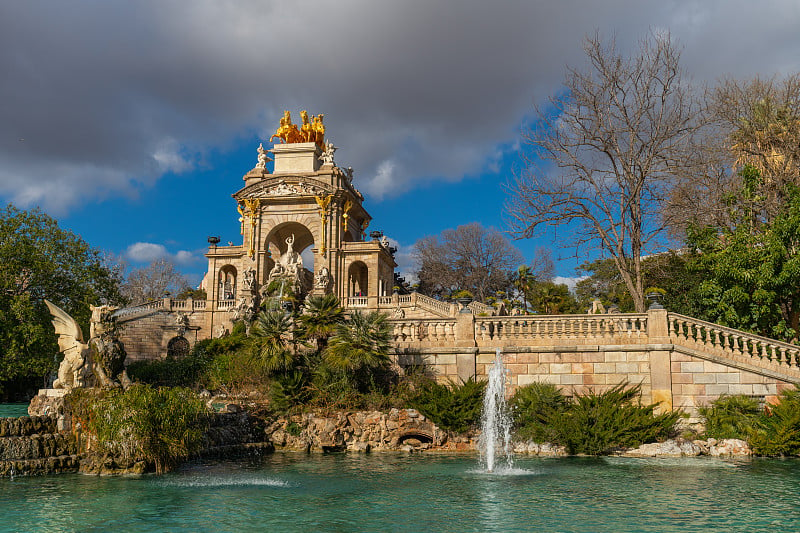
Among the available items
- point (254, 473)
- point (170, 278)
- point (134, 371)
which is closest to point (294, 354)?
point (254, 473)

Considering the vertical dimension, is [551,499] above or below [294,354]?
below

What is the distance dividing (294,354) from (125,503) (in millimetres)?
8375

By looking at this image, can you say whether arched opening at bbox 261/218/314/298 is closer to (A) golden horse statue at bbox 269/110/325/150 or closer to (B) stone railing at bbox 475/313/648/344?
(A) golden horse statue at bbox 269/110/325/150

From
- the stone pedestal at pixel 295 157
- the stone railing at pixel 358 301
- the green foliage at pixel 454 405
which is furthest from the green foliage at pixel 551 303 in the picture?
the green foliage at pixel 454 405

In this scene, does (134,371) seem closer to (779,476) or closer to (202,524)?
(202,524)

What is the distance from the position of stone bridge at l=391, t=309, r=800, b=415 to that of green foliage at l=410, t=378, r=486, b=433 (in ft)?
4.62

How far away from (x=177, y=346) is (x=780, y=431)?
34.7 metres

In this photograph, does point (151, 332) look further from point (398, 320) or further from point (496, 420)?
point (496, 420)

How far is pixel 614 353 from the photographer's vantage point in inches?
718

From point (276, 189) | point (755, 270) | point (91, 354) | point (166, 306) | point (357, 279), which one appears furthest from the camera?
point (357, 279)

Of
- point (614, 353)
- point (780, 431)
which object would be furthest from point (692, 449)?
point (614, 353)

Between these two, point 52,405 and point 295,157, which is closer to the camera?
point 52,405

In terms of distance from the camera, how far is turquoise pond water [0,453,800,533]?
9.20 meters

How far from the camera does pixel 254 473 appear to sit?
13445 mm
